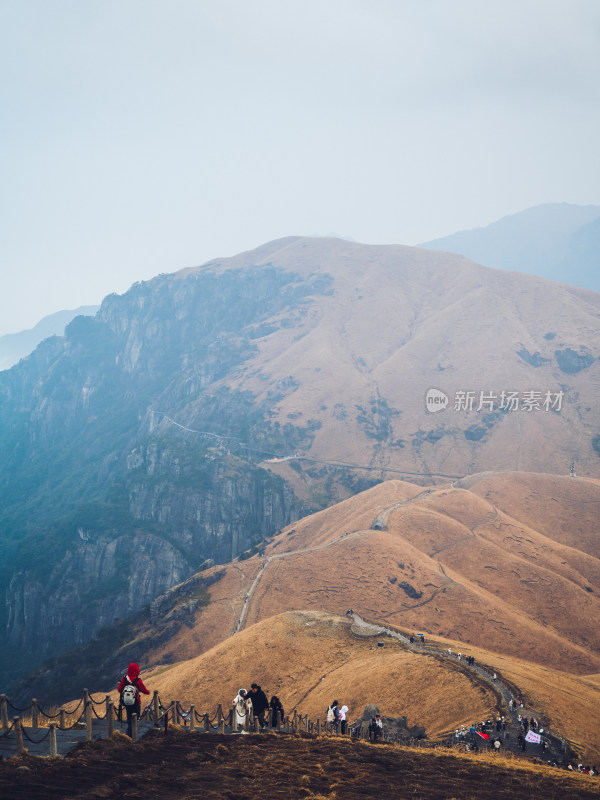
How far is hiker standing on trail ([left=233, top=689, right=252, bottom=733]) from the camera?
25.9 meters

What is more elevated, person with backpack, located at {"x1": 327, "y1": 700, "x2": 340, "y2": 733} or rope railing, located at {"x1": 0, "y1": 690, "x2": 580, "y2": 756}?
rope railing, located at {"x1": 0, "y1": 690, "x2": 580, "y2": 756}

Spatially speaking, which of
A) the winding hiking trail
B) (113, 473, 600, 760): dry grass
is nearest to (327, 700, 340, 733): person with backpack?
the winding hiking trail

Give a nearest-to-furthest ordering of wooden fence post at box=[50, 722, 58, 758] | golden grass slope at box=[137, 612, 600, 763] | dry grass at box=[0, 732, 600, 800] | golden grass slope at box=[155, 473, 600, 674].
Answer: dry grass at box=[0, 732, 600, 800], wooden fence post at box=[50, 722, 58, 758], golden grass slope at box=[137, 612, 600, 763], golden grass slope at box=[155, 473, 600, 674]

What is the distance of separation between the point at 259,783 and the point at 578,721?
32573mm

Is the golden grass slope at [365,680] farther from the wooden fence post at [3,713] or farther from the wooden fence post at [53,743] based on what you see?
the wooden fence post at [3,713]

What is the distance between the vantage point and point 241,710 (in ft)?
84.7

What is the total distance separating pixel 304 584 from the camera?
92.1 meters

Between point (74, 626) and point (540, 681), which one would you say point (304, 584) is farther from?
point (74, 626)

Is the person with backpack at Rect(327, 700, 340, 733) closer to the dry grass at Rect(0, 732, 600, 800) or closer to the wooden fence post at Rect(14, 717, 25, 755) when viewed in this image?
the dry grass at Rect(0, 732, 600, 800)

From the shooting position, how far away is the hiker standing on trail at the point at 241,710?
25.9m

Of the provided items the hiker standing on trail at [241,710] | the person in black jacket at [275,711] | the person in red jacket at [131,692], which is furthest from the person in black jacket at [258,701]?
the person in red jacket at [131,692]

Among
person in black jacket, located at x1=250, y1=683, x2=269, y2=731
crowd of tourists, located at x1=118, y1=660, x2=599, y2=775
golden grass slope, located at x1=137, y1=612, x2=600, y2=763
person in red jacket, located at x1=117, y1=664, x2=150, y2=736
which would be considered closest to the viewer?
person in red jacket, located at x1=117, y1=664, x2=150, y2=736

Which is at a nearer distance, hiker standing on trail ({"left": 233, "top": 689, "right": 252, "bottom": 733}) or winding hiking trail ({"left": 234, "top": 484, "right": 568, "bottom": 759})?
hiker standing on trail ({"left": 233, "top": 689, "right": 252, "bottom": 733})

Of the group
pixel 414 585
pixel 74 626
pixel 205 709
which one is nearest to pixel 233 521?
pixel 74 626
